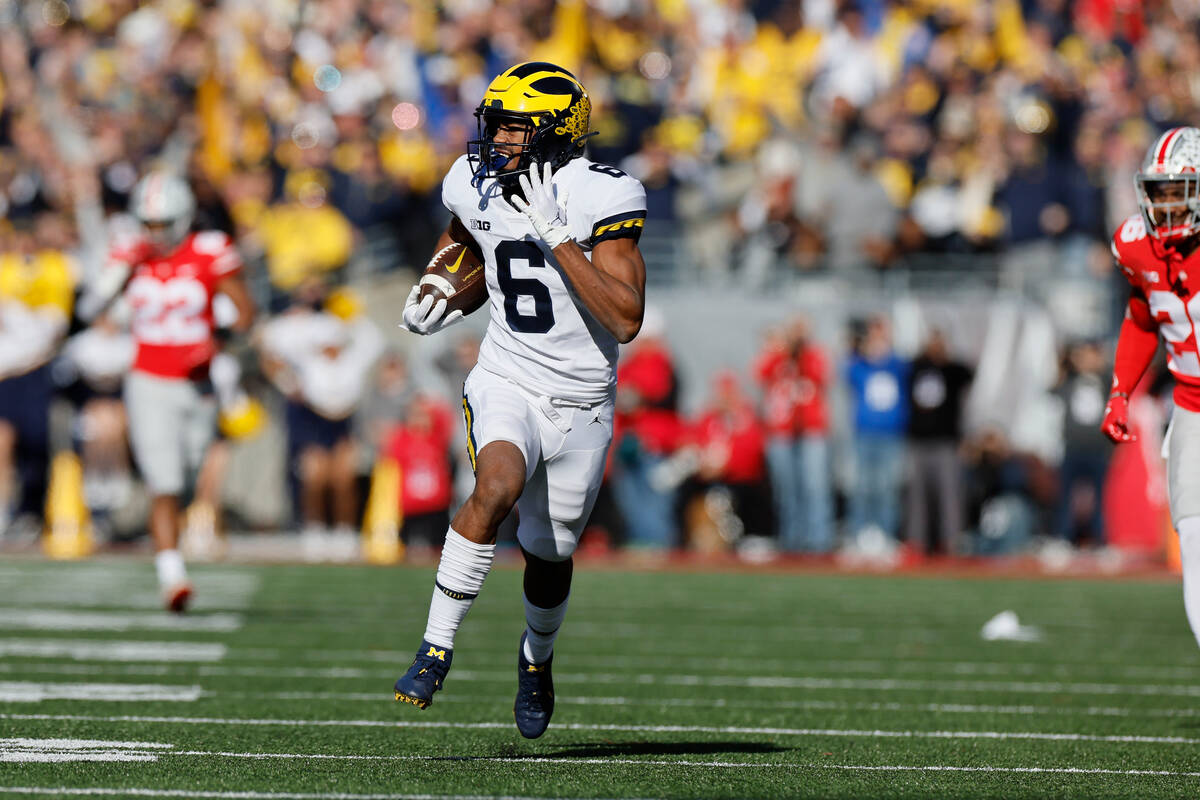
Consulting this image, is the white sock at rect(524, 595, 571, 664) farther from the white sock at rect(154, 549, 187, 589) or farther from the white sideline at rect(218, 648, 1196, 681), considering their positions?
the white sock at rect(154, 549, 187, 589)

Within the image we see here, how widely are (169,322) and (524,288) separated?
14.8ft

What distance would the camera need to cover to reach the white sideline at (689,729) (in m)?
5.76

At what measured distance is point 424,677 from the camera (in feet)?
15.5

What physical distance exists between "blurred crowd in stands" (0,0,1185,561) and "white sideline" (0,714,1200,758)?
7579 mm

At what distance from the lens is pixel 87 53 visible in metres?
16.5

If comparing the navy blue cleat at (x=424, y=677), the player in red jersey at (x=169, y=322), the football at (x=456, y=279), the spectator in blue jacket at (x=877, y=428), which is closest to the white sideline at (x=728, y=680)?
the player in red jersey at (x=169, y=322)

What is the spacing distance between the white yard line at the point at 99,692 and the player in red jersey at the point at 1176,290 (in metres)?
3.14

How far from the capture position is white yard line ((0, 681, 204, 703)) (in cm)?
625

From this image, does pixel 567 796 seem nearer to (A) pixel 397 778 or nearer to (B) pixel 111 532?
(A) pixel 397 778

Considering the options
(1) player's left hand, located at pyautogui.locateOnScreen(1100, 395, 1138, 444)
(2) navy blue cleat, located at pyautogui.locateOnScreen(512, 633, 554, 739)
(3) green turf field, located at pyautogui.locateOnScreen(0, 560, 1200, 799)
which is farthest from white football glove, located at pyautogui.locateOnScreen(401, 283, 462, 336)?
(1) player's left hand, located at pyautogui.locateOnScreen(1100, 395, 1138, 444)

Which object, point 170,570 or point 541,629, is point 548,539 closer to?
point 541,629

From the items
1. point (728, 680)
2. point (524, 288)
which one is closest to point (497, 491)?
point (524, 288)

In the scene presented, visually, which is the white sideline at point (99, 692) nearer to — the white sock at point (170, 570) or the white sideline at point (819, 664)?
the white sideline at point (819, 664)

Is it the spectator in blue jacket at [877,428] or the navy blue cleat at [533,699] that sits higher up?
the navy blue cleat at [533,699]
